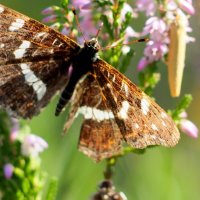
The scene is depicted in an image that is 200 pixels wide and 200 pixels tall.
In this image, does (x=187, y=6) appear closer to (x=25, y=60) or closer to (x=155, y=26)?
(x=155, y=26)

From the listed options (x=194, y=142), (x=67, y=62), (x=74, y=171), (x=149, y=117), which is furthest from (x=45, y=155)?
(x=149, y=117)

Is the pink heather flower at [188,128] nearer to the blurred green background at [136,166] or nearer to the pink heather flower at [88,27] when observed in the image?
the pink heather flower at [88,27]

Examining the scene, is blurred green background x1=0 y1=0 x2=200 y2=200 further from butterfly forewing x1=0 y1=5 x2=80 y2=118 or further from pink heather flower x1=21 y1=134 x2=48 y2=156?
butterfly forewing x1=0 y1=5 x2=80 y2=118

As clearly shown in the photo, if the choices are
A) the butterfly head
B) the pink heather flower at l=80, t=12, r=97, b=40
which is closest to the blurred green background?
the pink heather flower at l=80, t=12, r=97, b=40

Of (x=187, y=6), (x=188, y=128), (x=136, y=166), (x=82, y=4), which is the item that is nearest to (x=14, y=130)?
(x=82, y=4)

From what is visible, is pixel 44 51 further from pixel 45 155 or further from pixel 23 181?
pixel 45 155

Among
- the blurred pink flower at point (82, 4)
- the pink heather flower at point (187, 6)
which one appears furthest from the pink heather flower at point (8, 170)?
the pink heather flower at point (187, 6)
